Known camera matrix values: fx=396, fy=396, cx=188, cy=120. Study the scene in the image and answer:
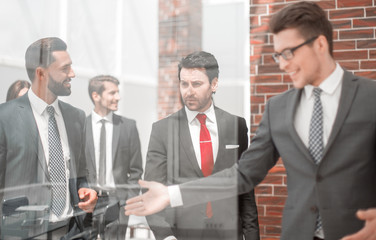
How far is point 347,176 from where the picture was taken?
74.6 inches

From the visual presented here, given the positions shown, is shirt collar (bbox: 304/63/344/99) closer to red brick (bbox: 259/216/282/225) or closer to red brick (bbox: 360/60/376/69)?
red brick (bbox: 360/60/376/69)

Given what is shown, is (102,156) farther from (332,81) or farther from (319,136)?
(332,81)

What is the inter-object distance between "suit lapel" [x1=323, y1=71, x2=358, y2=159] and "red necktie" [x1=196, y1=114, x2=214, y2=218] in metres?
0.77

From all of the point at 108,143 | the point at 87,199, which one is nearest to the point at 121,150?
the point at 108,143

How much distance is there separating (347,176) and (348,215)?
0.20 metres

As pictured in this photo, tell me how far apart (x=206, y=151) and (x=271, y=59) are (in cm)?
72

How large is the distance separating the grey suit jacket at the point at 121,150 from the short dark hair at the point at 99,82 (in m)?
0.19

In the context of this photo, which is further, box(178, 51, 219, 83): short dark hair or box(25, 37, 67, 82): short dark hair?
box(25, 37, 67, 82): short dark hair

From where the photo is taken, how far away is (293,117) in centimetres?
204

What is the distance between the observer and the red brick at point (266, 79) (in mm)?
2496

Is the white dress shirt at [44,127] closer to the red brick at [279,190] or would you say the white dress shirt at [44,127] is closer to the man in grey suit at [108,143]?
the man in grey suit at [108,143]

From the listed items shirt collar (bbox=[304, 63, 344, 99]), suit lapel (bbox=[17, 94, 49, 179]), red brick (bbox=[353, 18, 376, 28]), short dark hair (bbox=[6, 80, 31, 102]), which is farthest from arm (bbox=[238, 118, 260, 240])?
short dark hair (bbox=[6, 80, 31, 102])

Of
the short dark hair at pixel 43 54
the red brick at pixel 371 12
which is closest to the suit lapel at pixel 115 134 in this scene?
the short dark hair at pixel 43 54

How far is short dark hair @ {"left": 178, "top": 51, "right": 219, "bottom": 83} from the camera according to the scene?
2490mm
